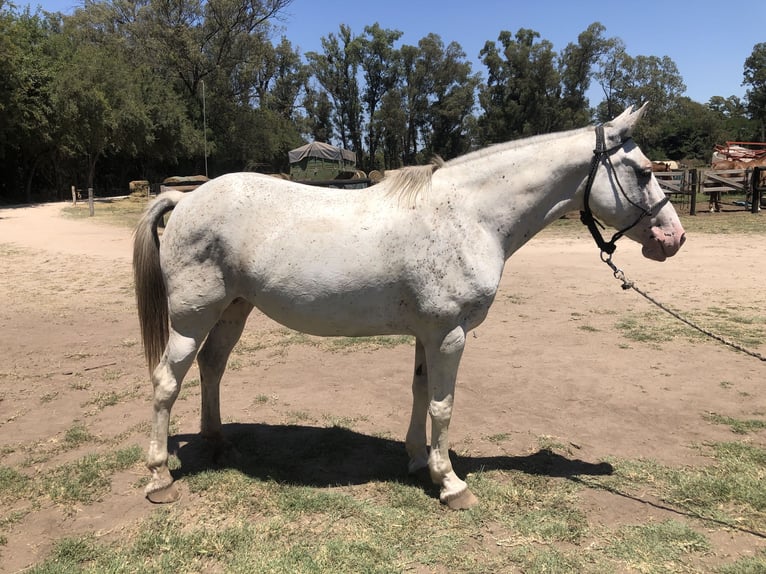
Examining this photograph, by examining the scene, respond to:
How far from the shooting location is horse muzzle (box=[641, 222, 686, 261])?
287cm

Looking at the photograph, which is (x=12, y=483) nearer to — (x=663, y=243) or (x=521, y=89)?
(x=663, y=243)

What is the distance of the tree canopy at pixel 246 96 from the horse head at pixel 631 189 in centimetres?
2362

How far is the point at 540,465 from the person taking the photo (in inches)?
139

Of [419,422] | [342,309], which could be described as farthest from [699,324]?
[342,309]

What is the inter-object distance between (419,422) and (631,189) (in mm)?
1947

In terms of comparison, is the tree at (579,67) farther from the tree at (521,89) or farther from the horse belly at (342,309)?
the horse belly at (342,309)

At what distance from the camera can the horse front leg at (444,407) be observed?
9.59 ft

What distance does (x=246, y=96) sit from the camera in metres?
40.5

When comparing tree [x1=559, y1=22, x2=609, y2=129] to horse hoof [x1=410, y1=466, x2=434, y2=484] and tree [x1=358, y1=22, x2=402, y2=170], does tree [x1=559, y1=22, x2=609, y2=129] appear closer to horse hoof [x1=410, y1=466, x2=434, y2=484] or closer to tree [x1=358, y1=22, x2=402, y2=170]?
tree [x1=358, y1=22, x2=402, y2=170]

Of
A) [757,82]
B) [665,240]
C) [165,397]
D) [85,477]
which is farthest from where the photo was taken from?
[757,82]

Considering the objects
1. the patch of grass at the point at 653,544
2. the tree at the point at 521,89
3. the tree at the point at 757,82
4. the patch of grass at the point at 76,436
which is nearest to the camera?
the patch of grass at the point at 653,544

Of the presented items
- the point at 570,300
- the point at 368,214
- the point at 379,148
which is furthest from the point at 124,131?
the point at 368,214

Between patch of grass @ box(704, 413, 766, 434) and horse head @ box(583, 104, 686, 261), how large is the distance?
1964 mm

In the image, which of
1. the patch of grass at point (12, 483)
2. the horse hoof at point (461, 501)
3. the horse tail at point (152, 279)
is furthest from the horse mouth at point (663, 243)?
the patch of grass at point (12, 483)
